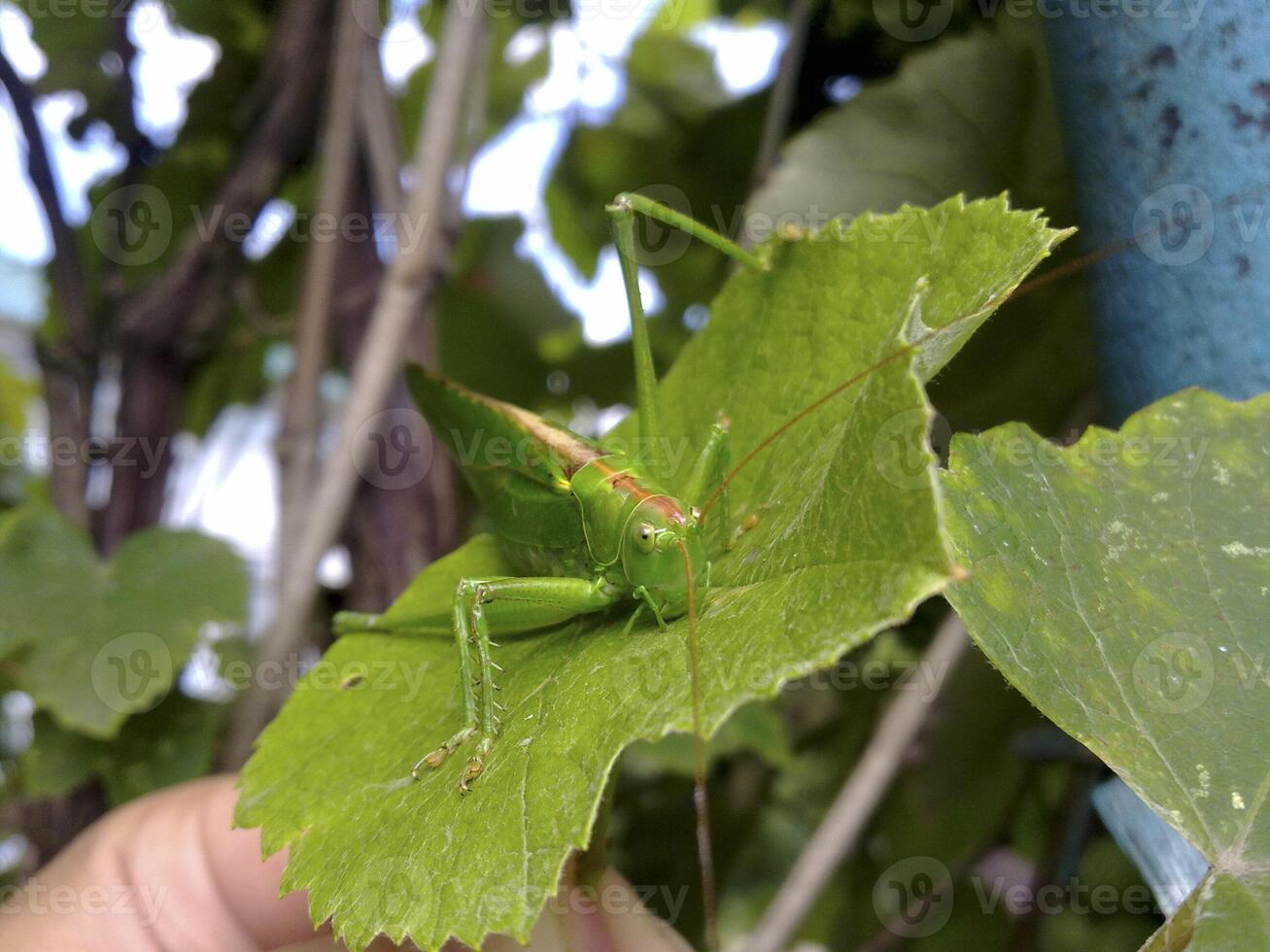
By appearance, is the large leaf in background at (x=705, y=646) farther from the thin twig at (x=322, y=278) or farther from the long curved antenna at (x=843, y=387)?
the thin twig at (x=322, y=278)

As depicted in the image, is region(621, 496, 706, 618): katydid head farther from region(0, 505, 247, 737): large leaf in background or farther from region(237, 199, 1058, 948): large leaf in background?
region(0, 505, 247, 737): large leaf in background

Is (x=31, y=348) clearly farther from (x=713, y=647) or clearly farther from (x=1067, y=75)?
(x=1067, y=75)

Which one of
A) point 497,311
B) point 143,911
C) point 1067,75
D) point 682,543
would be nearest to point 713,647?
point 682,543

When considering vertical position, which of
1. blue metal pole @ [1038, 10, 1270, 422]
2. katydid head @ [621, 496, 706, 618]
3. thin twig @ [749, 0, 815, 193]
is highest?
thin twig @ [749, 0, 815, 193]

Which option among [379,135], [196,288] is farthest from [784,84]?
[196,288]

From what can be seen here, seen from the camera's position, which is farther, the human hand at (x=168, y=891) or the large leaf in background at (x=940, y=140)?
the large leaf in background at (x=940, y=140)

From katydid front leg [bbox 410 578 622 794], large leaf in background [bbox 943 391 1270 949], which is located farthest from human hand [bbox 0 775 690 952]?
large leaf in background [bbox 943 391 1270 949]

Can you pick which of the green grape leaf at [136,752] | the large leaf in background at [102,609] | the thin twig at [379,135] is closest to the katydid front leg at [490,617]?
the large leaf in background at [102,609]
